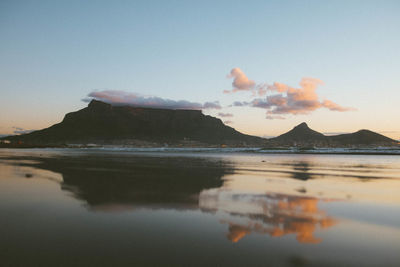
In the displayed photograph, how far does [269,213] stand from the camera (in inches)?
328

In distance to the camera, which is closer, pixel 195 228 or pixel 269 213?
pixel 195 228

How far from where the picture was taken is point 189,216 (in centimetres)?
786

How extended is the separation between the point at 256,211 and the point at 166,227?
3.27m

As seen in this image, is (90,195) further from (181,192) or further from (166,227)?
(166,227)

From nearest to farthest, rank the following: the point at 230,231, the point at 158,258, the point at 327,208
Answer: the point at 158,258 < the point at 230,231 < the point at 327,208

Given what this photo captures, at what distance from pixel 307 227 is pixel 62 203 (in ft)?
26.8

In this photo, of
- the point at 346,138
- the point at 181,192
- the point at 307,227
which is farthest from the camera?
the point at 346,138

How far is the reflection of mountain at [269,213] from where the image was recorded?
21.7 ft

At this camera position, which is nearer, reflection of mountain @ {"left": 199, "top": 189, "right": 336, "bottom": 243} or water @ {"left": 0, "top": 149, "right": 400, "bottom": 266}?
water @ {"left": 0, "top": 149, "right": 400, "bottom": 266}

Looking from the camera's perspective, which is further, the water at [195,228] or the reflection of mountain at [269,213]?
the reflection of mountain at [269,213]

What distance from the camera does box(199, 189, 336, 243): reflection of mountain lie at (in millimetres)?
6613

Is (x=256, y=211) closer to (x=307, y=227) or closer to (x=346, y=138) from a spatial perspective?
(x=307, y=227)

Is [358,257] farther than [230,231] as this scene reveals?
No

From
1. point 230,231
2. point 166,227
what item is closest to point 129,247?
point 166,227
